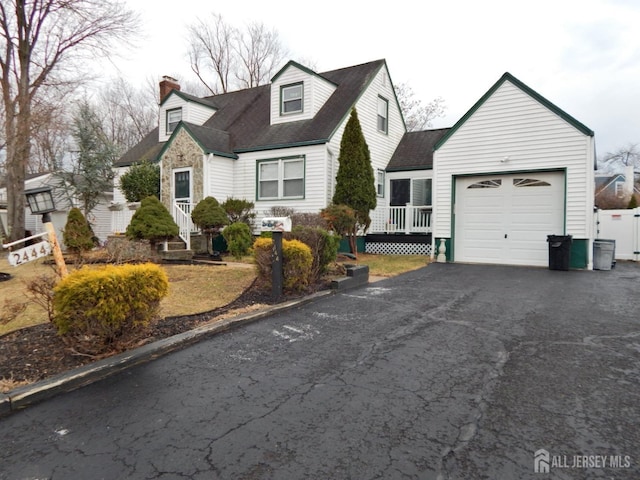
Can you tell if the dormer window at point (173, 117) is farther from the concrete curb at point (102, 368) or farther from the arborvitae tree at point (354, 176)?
the concrete curb at point (102, 368)

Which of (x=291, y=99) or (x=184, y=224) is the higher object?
(x=291, y=99)

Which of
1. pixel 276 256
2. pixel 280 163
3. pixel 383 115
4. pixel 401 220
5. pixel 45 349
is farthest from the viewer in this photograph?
pixel 383 115

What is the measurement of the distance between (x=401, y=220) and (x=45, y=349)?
1330cm

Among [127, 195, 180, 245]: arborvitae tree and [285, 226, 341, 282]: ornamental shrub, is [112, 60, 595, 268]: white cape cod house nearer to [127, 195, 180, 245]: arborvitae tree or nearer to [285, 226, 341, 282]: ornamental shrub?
[127, 195, 180, 245]: arborvitae tree

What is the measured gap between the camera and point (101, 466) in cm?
228

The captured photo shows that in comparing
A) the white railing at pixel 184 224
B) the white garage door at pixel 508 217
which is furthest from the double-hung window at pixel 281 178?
the white garage door at pixel 508 217

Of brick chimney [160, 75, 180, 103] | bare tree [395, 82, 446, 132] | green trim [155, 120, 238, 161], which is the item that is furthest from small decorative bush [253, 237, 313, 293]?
bare tree [395, 82, 446, 132]

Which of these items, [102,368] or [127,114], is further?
[127,114]

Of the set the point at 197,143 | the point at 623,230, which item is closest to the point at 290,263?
the point at 197,143

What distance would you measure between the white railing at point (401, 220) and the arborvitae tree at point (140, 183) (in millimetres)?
9602

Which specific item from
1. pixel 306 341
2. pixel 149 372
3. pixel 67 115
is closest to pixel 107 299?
pixel 149 372

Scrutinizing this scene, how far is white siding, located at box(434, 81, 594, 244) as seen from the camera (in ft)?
36.8

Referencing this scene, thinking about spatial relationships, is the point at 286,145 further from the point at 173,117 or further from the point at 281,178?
the point at 173,117

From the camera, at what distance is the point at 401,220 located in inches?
620
